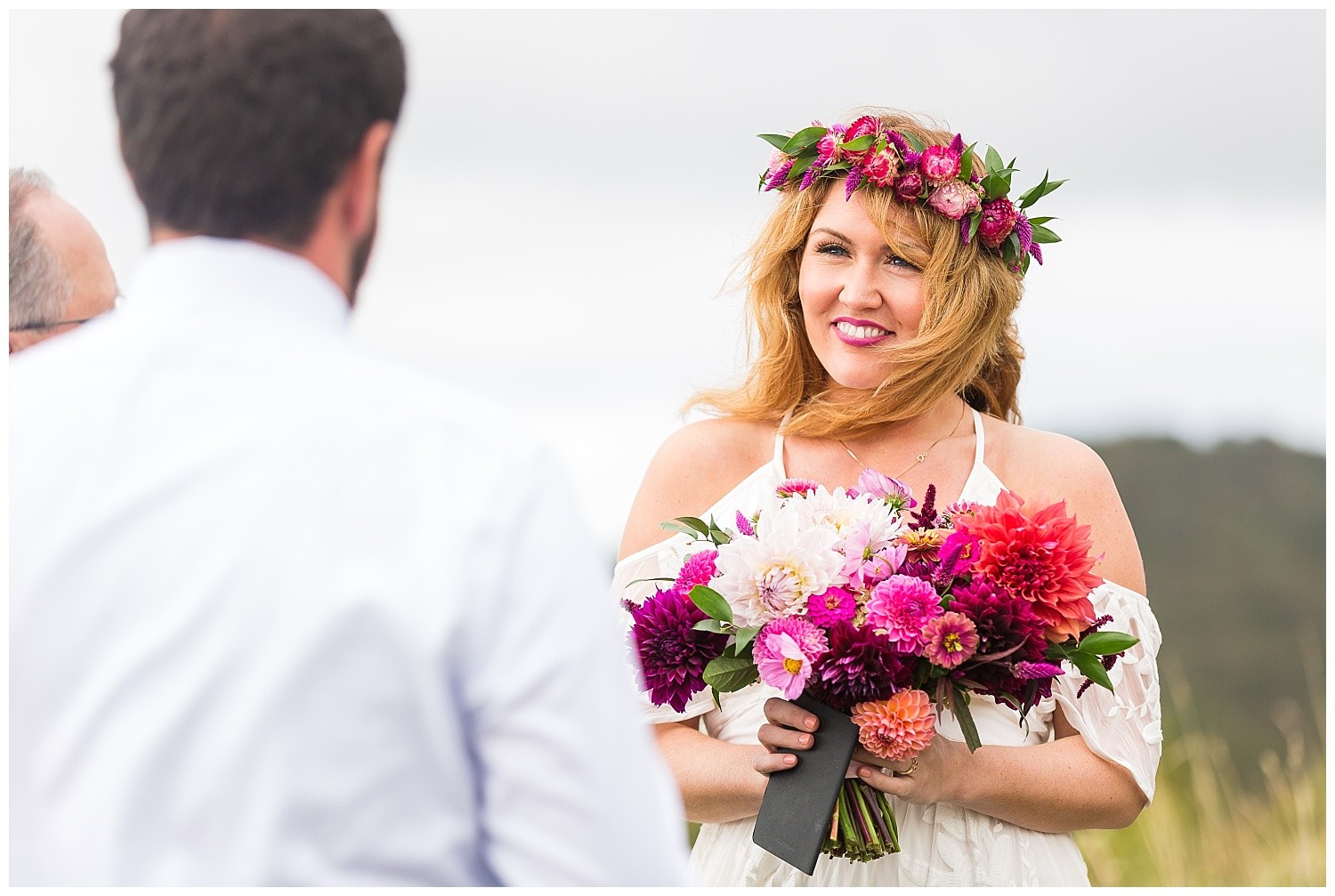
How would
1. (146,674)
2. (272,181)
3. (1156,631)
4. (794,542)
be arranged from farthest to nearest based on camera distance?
1. (1156,631)
2. (794,542)
3. (272,181)
4. (146,674)

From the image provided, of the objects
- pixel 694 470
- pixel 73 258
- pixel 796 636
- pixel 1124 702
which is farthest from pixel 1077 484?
pixel 73 258

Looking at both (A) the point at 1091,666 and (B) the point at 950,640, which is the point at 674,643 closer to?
(B) the point at 950,640

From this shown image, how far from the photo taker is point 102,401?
57.1 inches

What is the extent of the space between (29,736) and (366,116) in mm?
826

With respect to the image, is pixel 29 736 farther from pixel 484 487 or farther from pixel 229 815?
pixel 484 487

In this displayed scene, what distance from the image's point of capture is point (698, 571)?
111 inches

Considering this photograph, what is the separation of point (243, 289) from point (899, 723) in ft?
5.48

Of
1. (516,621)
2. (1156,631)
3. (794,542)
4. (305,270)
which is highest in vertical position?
(305,270)

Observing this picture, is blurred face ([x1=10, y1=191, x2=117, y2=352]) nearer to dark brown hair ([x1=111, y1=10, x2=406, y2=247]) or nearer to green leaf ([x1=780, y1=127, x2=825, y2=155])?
dark brown hair ([x1=111, y1=10, x2=406, y2=247])

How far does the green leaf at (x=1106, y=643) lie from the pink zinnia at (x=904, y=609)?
0.39 m

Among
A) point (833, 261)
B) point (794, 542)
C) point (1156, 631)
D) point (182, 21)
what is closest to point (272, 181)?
point (182, 21)

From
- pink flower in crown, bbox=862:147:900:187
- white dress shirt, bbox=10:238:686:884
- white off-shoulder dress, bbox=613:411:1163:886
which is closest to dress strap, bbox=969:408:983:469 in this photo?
white off-shoulder dress, bbox=613:411:1163:886

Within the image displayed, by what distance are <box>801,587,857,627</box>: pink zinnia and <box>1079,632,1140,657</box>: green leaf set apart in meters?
0.53

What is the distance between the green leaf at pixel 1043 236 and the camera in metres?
3.63
